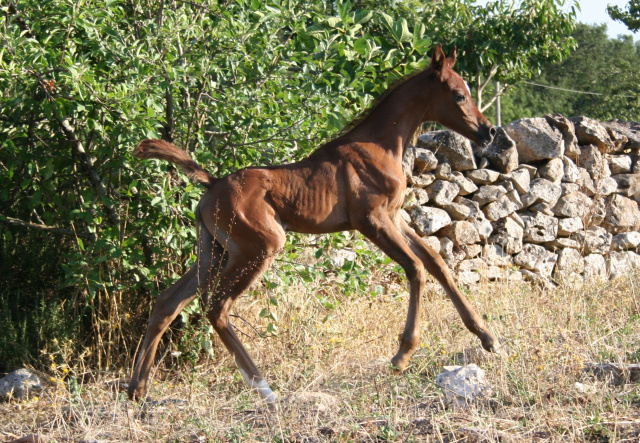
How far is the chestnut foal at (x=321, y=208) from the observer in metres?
4.60

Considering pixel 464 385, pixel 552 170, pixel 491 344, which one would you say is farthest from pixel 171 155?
pixel 552 170

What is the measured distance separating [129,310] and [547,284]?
15.9 feet

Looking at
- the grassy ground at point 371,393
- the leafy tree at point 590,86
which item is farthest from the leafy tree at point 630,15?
the grassy ground at point 371,393

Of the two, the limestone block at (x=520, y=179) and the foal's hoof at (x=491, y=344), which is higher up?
the limestone block at (x=520, y=179)

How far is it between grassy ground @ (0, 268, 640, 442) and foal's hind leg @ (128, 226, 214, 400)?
166mm

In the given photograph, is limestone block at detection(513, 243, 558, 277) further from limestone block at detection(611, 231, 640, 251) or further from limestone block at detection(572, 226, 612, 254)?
limestone block at detection(611, 231, 640, 251)

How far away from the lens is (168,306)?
4.65m

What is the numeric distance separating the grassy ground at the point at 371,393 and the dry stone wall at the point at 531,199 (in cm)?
208

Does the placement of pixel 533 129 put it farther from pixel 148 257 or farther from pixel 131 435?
pixel 131 435

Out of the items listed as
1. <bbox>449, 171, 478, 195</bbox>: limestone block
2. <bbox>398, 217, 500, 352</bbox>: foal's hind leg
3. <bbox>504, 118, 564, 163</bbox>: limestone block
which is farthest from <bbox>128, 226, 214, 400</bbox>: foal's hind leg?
<bbox>504, 118, 564, 163</bbox>: limestone block

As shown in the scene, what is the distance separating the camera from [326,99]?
209 inches

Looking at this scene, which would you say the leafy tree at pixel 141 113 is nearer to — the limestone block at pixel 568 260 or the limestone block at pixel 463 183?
the limestone block at pixel 463 183

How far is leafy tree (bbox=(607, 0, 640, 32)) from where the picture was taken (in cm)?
1573

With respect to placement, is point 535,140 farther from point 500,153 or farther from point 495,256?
point 495,256
